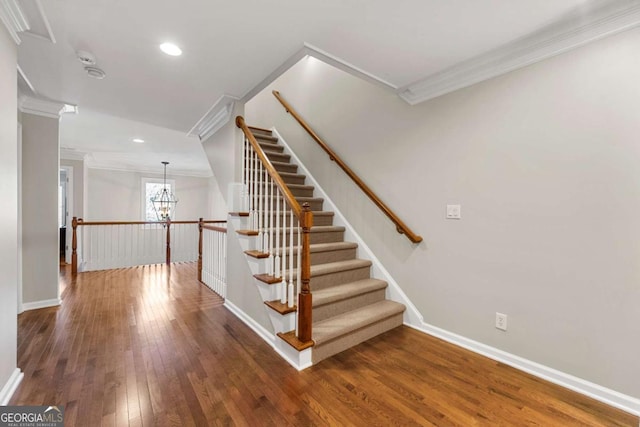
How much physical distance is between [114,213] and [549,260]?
8.61 m

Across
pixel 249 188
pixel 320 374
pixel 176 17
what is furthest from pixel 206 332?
pixel 176 17

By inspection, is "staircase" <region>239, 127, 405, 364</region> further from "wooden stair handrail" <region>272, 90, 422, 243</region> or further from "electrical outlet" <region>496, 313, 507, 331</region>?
"electrical outlet" <region>496, 313, 507, 331</region>

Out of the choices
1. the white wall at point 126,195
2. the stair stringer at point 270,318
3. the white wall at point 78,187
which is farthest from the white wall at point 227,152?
the white wall at point 126,195

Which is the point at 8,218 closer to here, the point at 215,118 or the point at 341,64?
the point at 215,118

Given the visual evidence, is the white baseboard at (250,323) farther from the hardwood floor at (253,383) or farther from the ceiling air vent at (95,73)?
the ceiling air vent at (95,73)

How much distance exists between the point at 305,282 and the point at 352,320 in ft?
2.20

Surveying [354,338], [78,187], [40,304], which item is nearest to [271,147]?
[354,338]

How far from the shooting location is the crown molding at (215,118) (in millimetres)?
2991

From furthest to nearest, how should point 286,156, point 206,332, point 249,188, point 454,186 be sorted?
point 286,156, point 249,188, point 206,332, point 454,186

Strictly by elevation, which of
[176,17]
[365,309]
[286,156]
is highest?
[176,17]

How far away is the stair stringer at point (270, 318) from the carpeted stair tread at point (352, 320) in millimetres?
170

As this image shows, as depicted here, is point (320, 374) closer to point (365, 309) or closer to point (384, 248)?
point (365, 309)

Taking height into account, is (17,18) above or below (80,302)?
above

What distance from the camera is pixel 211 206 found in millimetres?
8484
